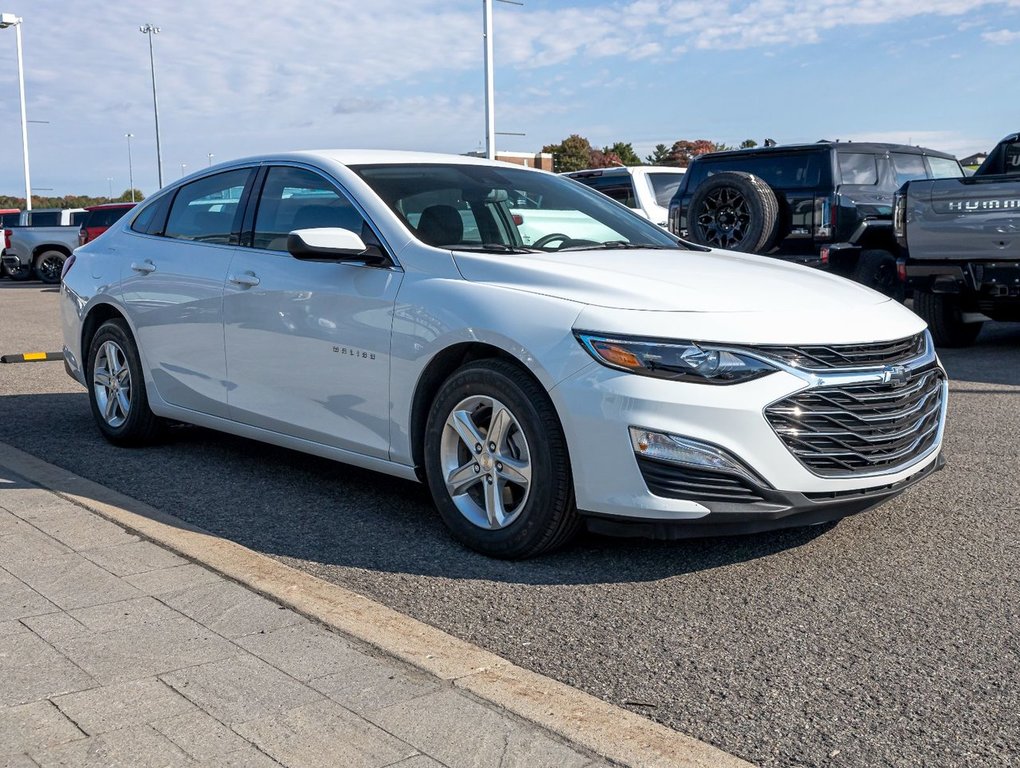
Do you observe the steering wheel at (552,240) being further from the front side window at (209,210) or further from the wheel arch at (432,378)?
the front side window at (209,210)

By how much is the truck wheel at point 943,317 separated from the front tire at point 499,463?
281 inches

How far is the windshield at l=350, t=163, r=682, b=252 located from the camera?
5133 millimetres

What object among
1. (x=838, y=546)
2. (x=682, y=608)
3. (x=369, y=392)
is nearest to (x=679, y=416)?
(x=682, y=608)

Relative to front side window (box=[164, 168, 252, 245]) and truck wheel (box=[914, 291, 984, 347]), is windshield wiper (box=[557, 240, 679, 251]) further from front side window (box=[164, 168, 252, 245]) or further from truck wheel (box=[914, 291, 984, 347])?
truck wheel (box=[914, 291, 984, 347])

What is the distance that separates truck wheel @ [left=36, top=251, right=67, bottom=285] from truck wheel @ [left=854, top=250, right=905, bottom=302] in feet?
68.2

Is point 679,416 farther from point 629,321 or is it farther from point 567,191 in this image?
point 567,191

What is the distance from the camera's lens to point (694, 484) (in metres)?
4.04

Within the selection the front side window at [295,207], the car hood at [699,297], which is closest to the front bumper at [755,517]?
the car hood at [699,297]

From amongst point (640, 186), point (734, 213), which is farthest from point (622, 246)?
point (640, 186)

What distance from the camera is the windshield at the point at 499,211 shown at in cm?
513

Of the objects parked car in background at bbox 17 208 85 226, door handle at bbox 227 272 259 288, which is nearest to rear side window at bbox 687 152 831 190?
door handle at bbox 227 272 259 288

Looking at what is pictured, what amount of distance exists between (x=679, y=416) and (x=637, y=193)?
12670 millimetres

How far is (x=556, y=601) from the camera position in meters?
4.04

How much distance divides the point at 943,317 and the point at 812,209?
2368 millimetres
